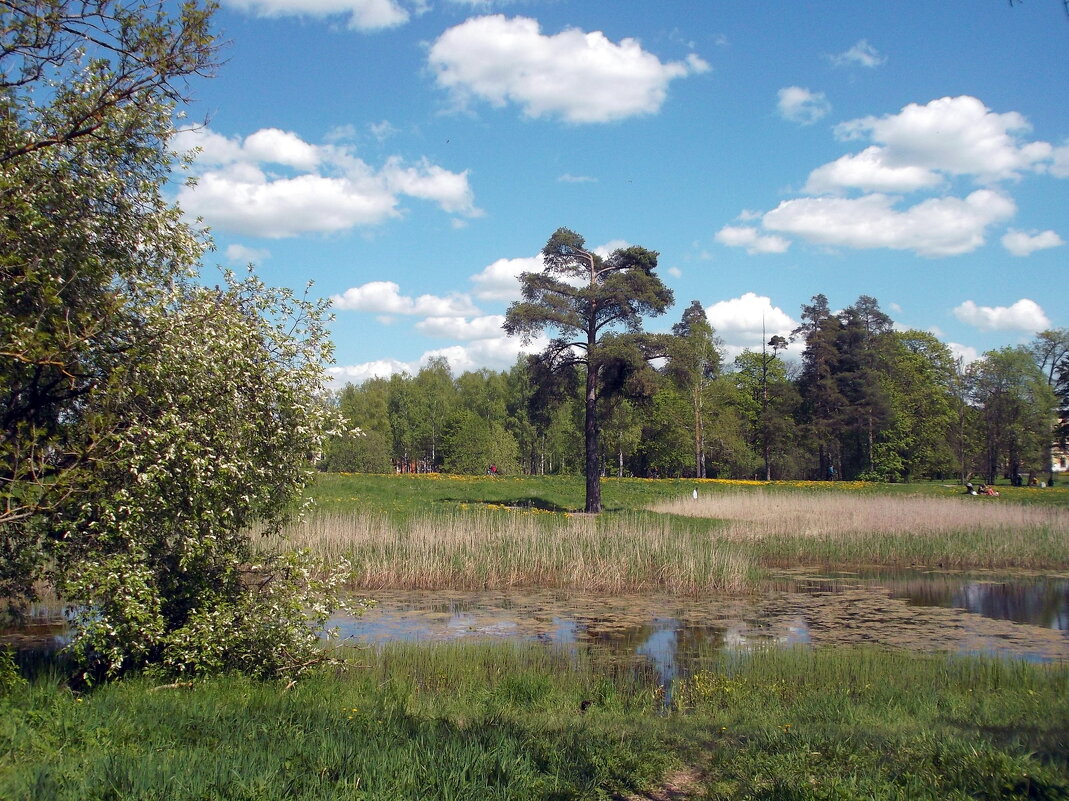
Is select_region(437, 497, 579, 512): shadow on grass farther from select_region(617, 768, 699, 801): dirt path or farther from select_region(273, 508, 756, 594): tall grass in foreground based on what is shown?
select_region(617, 768, 699, 801): dirt path

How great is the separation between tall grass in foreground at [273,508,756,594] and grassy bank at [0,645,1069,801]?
26.4 ft

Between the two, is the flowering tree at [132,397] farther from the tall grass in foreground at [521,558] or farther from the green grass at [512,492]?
the green grass at [512,492]

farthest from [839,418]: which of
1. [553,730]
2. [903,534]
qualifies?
[553,730]

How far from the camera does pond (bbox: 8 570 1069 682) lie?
493 inches

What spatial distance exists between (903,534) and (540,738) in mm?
20950

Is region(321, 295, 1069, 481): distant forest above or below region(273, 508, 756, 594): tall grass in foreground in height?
above

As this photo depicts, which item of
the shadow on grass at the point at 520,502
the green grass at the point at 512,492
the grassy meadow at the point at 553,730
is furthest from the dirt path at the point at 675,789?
the shadow on grass at the point at 520,502

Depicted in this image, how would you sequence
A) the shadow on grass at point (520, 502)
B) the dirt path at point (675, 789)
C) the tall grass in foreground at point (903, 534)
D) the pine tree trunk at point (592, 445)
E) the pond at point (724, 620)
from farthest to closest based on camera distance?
1. the shadow on grass at point (520, 502)
2. the pine tree trunk at point (592, 445)
3. the tall grass in foreground at point (903, 534)
4. the pond at point (724, 620)
5. the dirt path at point (675, 789)

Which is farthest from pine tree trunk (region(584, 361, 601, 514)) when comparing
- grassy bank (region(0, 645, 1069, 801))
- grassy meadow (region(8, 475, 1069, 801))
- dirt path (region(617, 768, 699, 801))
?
dirt path (region(617, 768, 699, 801))

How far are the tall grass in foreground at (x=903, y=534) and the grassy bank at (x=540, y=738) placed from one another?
13500 mm

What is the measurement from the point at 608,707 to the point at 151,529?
16.5 feet

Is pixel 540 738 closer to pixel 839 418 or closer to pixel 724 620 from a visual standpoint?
pixel 724 620

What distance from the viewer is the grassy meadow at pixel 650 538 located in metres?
18.0

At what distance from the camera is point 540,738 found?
6621 mm
